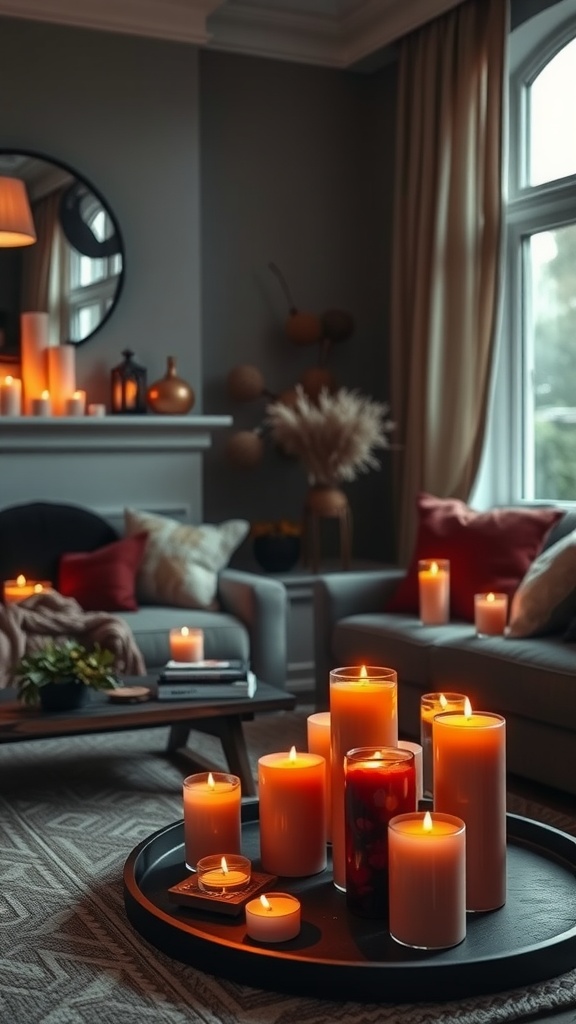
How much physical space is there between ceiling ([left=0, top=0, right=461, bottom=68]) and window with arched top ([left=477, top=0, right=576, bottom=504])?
464mm

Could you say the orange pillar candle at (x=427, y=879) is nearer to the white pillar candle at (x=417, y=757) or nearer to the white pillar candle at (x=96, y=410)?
the white pillar candle at (x=417, y=757)

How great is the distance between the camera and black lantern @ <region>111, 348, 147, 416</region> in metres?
4.89

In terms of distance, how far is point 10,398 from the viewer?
4672 millimetres

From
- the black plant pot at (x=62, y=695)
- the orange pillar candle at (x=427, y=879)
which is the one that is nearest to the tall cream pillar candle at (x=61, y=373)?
the black plant pot at (x=62, y=695)

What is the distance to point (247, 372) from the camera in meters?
5.26

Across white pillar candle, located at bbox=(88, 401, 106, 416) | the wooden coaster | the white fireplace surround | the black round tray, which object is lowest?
the black round tray

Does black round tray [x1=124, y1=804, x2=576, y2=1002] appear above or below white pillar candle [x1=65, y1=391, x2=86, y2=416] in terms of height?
below

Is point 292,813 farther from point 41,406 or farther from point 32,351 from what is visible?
point 32,351

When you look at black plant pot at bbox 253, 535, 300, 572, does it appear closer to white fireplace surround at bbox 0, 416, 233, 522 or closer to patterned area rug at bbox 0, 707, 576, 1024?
white fireplace surround at bbox 0, 416, 233, 522

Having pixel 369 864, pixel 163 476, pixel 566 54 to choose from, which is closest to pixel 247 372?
pixel 163 476

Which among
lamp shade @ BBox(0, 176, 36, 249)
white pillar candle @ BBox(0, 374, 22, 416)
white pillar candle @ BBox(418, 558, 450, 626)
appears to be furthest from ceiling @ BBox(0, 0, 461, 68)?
white pillar candle @ BBox(418, 558, 450, 626)

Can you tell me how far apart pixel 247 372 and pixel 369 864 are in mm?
3499

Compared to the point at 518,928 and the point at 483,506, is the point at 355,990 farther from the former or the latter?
the point at 483,506

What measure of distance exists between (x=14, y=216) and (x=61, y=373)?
0.65m
